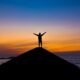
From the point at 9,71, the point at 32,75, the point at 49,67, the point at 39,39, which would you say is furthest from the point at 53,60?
the point at 39,39

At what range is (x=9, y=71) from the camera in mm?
10344

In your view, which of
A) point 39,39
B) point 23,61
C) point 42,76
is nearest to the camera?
point 42,76

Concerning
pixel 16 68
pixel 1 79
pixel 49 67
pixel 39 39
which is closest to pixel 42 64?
pixel 49 67

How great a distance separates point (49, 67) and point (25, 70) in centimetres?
100

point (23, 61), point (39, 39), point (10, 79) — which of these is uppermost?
point (39, 39)

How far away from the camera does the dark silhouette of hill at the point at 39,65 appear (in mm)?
10211

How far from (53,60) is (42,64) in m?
0.64

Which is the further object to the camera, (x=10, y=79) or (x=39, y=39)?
(x=39, y=39)

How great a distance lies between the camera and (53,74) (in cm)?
1009

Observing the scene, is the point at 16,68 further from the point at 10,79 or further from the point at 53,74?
the point at 53,74

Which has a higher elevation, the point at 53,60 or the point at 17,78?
the point at 53,60

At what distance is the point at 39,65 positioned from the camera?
34.0 ft

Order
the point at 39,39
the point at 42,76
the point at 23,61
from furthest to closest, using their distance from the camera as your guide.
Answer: the point at 39,39 < the point at 23,61 < the point at 42,76

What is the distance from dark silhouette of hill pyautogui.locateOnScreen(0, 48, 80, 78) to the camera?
10211 millimetres
